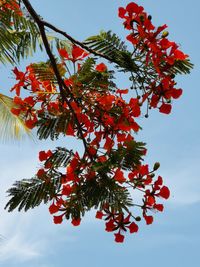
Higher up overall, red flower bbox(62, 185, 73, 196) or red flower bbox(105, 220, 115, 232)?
red flower bbox(62, 185, 73, 196)

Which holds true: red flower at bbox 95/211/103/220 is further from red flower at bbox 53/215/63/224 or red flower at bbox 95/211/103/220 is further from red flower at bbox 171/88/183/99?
red flower at bbox 171/88/183/99

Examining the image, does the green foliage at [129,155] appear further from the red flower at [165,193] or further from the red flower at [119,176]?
the red flower at [165,193]

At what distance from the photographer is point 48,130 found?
224 cm

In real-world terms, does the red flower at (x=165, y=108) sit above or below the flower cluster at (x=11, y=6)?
below

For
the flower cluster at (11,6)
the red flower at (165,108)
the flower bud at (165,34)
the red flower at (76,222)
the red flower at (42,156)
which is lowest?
the red flower at (76,222)

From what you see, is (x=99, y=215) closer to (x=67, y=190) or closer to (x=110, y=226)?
(x=110, y=226)

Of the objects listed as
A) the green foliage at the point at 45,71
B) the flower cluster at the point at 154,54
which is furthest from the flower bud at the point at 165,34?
the green foliage at the point at 45,71

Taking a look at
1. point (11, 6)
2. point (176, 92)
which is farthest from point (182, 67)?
point (11, 6)

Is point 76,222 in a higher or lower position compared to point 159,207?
lower

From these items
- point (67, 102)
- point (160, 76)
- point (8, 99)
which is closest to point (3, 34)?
point (67, 102)

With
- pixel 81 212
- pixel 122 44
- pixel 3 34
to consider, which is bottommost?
pixel 81 212

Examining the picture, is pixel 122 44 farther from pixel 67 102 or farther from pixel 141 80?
pixel 67 102

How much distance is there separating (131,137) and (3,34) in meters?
0.93

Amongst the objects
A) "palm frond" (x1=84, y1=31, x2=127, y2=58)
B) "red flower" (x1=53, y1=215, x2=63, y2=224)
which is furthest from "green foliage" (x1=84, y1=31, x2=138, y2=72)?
"red flower" (x1=53, y1=215, x2=63, y2=224)
